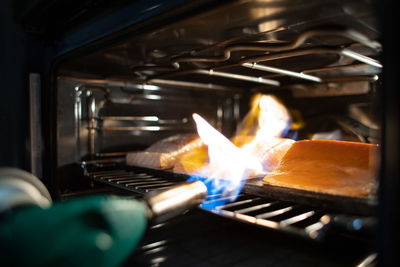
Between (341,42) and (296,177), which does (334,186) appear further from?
(341,42)

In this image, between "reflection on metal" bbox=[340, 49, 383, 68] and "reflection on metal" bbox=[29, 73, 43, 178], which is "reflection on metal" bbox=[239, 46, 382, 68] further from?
"reflection on metal" bbox=[29, 73, 43, 178]

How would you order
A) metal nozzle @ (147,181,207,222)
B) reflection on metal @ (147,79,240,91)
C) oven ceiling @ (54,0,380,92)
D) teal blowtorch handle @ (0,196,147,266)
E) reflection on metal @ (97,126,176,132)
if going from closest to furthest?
teal blowtorch handle @ (0,196,147,266) < metal nozzle @ (147,181,207,222) < oven ceiling @ (54,0,380,92) < reflection on metal @ (97,126,176,132) < reflection on metal @ (147,79,240,91)

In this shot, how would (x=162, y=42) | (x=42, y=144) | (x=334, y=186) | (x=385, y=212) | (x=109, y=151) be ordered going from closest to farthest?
(x=385, y=212) → (x=334, y=186) → (x=162, y=42) → (x=42, y=144) → (x=109, y=151)

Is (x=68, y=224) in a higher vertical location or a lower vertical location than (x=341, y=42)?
lower

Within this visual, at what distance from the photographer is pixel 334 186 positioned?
2.67ft

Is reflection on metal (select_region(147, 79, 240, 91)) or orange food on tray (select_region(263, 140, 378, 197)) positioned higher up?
reflection on metal (select_region(147, 79, 240, 91))

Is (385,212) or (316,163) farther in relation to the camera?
(316,163)

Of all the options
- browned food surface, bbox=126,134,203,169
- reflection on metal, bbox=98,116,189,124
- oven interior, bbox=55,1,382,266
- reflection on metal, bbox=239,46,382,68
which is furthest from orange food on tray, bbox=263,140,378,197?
reflection on metal, bbox=98,116,189,124

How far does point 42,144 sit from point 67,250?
932 mm

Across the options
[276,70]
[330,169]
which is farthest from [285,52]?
[330,169]

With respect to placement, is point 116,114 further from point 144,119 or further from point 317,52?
point 317,52

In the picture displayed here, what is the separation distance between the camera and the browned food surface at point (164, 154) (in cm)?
135

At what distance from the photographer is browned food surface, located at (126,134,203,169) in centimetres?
135

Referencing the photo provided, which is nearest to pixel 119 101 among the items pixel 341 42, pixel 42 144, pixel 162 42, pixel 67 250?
pixel 42 144
